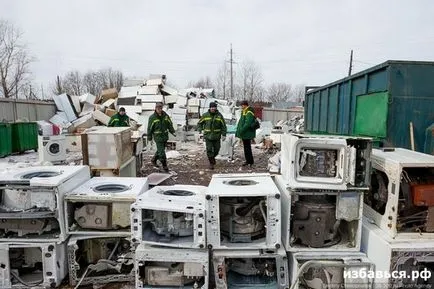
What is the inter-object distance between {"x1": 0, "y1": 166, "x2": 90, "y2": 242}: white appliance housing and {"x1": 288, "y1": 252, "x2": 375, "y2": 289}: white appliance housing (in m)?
1.83

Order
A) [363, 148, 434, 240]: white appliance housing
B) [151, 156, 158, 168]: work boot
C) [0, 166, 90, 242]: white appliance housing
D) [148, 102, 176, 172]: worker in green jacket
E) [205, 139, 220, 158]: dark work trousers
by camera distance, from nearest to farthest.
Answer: [363, 148, 434, 240]: white appliance housing < [0, 166, 90, 242]: white appliance housing < [148, 102, 176, 172]: worker in green jacket < [205, 139, 220, 158]: dark work trousers < [151, 156, 158, 168]: work boot

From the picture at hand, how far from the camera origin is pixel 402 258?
6.43ft

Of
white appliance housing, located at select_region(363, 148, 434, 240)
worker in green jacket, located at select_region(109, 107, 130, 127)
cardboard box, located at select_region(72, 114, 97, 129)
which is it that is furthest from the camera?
cardboard box, located at select_region(72, 114, 97, 129)

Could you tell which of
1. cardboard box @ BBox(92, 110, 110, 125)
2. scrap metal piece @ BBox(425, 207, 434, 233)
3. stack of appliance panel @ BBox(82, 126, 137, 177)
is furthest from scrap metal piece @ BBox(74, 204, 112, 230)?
cardboard box @ BBox(92, 110, 110, 125)

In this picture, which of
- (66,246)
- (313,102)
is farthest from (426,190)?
(313,102)

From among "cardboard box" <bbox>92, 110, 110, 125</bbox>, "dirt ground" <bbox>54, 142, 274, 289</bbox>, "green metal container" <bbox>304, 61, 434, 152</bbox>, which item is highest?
"green metal container" <bbox>304, 61, 434, 152</bbox>

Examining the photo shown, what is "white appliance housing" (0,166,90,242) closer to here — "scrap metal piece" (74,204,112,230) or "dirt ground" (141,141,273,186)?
"scrap metal piece" (74,204,112,230)

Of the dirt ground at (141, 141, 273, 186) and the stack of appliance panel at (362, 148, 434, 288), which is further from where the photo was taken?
the dirt ground at (141, 141, 273, 186)

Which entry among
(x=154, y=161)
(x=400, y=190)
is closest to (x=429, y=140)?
(x=400, y=190)

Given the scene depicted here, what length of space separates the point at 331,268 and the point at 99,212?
6.06ft

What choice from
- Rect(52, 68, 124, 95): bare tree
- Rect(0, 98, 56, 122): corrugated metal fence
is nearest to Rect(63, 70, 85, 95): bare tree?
Rect(52, 68, 124, 95): bare tree

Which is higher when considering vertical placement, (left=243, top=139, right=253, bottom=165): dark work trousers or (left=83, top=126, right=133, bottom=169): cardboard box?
(left=83, top=126, right=133, bottom=169): cardboard box

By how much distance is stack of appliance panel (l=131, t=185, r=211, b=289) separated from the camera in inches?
86.3

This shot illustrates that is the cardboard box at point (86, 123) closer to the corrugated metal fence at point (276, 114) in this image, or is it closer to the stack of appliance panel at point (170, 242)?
the stack of appliance panel at point (170, 242)
